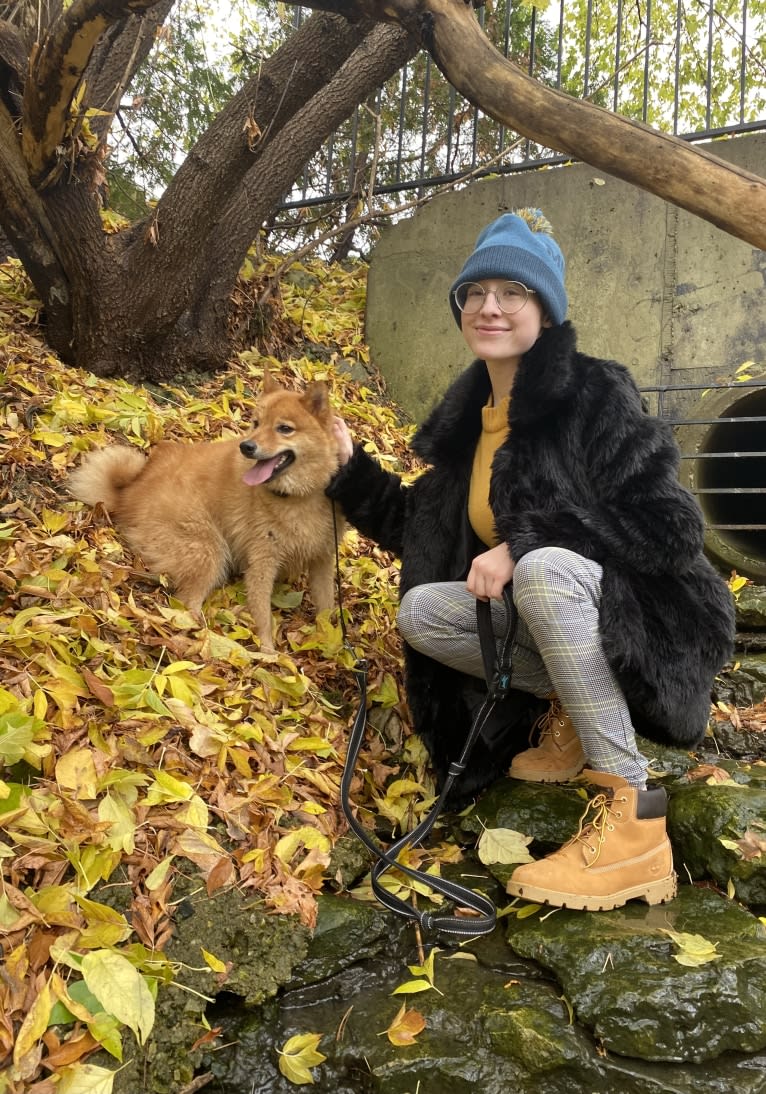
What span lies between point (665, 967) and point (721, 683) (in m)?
2.36

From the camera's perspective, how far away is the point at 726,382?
5.29 meters

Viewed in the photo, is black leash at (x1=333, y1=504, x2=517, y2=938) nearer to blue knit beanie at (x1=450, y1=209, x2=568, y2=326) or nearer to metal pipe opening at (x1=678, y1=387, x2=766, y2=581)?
blue knit beanie at (x1=450, y1=209, x2=568, y2=326)

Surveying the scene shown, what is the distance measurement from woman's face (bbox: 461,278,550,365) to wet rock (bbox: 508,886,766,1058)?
1.83m

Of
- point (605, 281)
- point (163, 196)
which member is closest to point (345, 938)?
point (163, 196)

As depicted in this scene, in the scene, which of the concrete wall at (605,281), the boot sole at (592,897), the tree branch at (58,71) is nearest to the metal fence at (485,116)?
the concrete wall at (605,281)

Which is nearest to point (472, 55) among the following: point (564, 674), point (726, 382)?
point (564, 674)

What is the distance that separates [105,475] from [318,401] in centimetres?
107

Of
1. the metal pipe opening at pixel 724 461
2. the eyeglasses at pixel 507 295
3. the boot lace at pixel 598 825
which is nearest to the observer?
the boot lace at pixel 598 825

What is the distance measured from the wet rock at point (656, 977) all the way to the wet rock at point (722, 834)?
16 cm

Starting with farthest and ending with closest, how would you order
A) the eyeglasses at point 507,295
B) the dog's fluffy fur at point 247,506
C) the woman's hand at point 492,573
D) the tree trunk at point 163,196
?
1. the tree trunk at point 163,196
2. the dog's fluffy fur at point 247,506
3. the eyeglasses at point 507,295
4. the woman's hand at point 492,573

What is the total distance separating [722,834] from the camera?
262 cm

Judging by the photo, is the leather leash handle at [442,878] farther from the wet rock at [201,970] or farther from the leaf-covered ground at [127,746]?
the wet rock at [201,970]

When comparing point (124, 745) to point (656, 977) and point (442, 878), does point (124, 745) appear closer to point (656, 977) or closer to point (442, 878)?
point (442, 878)

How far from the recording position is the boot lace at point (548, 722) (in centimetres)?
304
